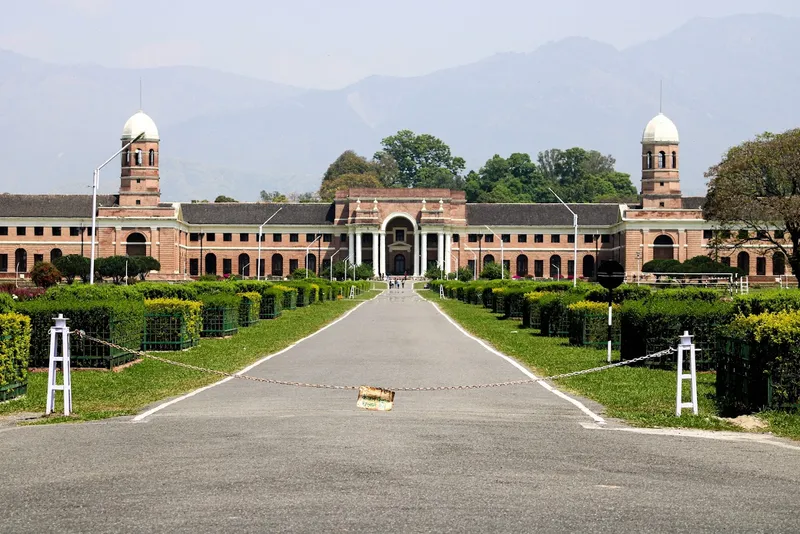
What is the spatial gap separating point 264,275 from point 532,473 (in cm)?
12289

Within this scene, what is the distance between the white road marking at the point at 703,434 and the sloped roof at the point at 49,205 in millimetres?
111964

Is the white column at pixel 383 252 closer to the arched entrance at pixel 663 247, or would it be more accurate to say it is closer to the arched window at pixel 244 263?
the arched window at pixel 244 263

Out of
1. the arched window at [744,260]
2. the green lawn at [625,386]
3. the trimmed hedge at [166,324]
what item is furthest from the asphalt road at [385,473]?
the arched window at [744,260]

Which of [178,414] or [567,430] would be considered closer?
[567,430]

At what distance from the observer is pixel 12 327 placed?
14.5 m

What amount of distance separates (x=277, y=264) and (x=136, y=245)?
19.8 m

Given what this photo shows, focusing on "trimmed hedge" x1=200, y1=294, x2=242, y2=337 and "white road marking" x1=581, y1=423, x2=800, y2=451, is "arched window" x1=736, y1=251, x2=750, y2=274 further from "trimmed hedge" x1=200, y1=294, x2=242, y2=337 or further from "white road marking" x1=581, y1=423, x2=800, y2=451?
"white road marking" x1=581, y1=423, x2=800, y2=451

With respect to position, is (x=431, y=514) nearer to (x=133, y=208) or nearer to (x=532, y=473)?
(x=532, y=473)

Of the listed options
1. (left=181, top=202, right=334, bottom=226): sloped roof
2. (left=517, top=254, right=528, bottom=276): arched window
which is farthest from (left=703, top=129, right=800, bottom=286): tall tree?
(left=181, top=202, right=334, bottom=226): sloped roof

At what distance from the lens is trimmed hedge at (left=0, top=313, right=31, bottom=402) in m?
14.3

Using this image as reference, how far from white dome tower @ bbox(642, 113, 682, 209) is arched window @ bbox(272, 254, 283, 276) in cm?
4250

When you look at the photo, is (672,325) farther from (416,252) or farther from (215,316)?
(416,252)

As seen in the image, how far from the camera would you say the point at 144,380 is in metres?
17.7

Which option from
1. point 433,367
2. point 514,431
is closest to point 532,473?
point 514,431
